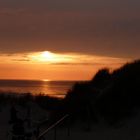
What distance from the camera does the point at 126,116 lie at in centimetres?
2330

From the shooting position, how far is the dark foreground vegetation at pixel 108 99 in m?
23.8

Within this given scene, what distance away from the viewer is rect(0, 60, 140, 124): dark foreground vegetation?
78.1 feet

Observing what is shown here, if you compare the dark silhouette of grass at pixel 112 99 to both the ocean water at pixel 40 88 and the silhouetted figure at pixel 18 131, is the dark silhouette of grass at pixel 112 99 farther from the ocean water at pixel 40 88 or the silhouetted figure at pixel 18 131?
the silhouetted figure at pixel 18 131

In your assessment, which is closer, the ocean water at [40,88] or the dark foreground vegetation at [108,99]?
the dark foreground vegetation at [108,99]

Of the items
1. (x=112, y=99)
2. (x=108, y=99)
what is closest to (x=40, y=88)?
(x=108, y=99)

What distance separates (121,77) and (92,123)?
3.08m

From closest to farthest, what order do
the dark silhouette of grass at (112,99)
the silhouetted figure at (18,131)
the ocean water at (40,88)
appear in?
the silhouetted figure at (18,131), the dark silhouette of grass at (112,99), the ocean water at (40,88)

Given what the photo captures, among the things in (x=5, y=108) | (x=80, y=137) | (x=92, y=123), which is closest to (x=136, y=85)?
(x=92, y=123)

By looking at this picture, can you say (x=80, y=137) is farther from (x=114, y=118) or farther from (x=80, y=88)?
(x=80, y=88)

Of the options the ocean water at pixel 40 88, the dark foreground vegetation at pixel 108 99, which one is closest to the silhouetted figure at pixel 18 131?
the dark foreground vegetation at pixel 108 99

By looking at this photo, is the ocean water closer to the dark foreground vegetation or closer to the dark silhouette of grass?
the dark foreground vegetation

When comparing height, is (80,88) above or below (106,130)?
above

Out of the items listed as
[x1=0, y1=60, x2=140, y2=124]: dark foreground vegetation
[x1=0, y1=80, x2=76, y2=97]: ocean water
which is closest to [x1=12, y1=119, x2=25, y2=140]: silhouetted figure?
[x1=0, y1=60, x2=140, y2=124]: dark foreground vegetation

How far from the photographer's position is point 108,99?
24844mm
